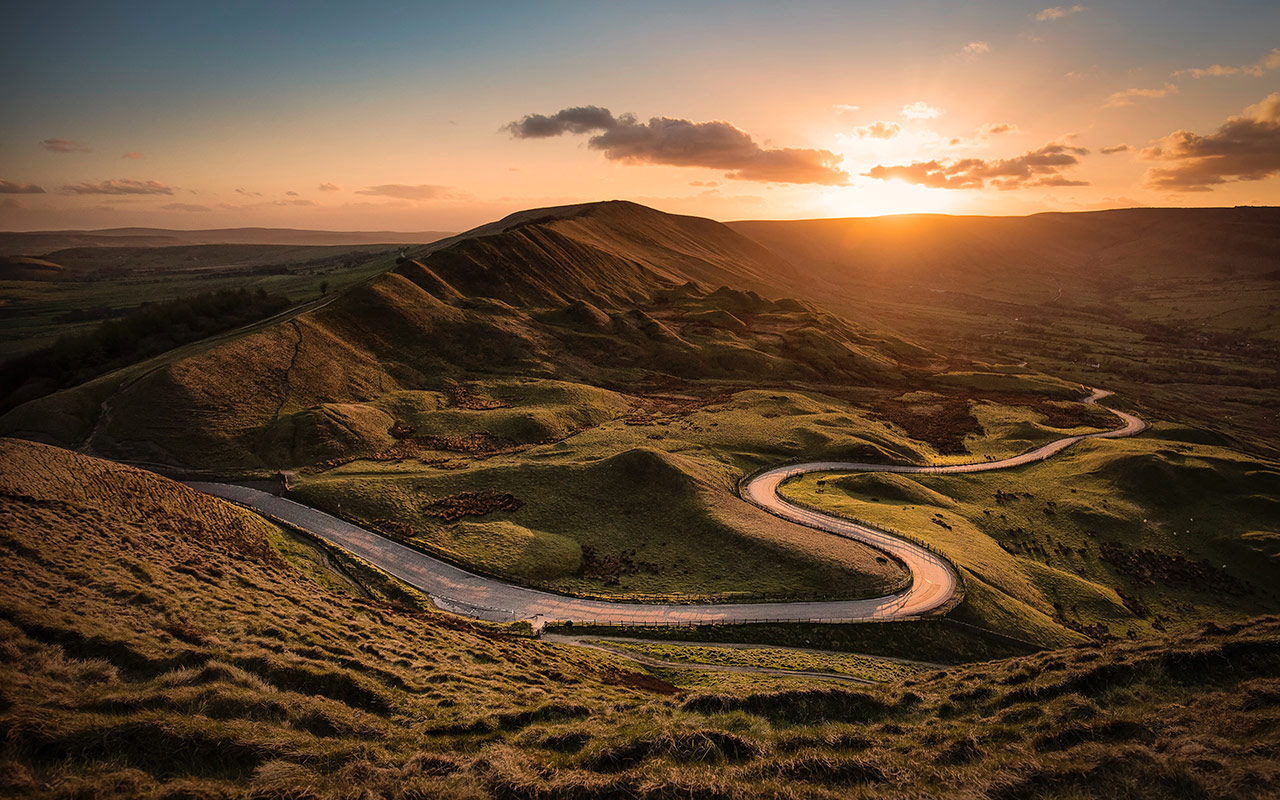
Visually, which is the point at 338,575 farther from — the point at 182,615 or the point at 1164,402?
the point at 1164,402

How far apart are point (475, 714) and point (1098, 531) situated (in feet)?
251

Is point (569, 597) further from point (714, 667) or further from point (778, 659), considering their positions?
point (778, 659)

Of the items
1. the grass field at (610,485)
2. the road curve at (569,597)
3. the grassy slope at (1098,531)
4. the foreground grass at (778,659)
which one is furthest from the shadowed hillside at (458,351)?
the grassy slope at (1098,531)

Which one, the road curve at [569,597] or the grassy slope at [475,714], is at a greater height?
the grassy slope at [475,714]

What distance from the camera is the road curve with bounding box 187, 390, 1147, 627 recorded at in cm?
4269

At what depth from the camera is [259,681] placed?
2094 centimetres

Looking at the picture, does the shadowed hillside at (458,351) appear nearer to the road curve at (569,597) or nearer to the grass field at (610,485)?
the grass field at (610,485)

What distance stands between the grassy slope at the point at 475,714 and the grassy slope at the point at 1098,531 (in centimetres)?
2476

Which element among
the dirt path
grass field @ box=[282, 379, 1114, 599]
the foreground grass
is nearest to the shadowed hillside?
grass field @ box=[282, 379, 1114, 599]

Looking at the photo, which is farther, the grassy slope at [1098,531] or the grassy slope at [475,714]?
the grassy slope at [1098,531]

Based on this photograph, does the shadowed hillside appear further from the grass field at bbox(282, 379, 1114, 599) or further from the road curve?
the road curve

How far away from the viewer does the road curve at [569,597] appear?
42.7 metres

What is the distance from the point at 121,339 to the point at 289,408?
5220 cm

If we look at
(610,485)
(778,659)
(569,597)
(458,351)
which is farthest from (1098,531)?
(458,351)
